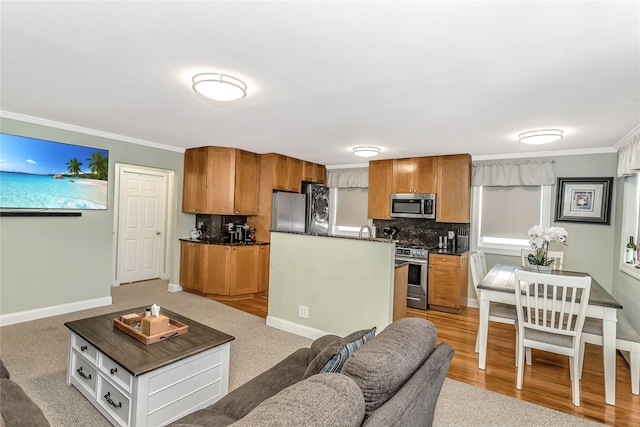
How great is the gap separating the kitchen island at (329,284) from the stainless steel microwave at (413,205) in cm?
218

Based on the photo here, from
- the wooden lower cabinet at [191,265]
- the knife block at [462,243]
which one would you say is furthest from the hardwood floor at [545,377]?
the wooden lower cabinet at [191,265]

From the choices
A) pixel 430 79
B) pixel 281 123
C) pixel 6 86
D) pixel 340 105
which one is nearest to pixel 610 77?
pixel 430 79

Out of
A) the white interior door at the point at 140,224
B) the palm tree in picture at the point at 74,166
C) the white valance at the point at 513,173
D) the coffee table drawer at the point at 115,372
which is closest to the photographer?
the coffee table drawer at the point at 115,372

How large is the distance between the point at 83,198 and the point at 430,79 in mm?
4259

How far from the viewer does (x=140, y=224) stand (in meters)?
5.99

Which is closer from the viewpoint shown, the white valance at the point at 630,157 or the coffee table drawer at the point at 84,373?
the coffee table drawer at the point at 84,373

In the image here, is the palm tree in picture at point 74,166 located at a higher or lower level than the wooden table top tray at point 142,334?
higher

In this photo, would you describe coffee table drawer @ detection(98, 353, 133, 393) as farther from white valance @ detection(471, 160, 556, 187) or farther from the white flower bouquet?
white valance @ detection(471, 160, 556, 187)

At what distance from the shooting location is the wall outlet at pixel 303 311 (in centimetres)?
353

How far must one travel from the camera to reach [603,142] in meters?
3.92

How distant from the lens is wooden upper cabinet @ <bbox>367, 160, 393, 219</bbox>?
5625mm

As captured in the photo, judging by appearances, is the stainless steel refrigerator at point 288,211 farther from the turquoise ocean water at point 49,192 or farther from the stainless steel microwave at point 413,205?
the turquoise ocean water at point 49,192

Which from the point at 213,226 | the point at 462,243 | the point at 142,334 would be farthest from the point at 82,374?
the point at 462,243

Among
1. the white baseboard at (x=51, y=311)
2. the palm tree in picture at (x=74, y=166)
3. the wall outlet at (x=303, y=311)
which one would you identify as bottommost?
the white baseboard at (x=51, y=311)
